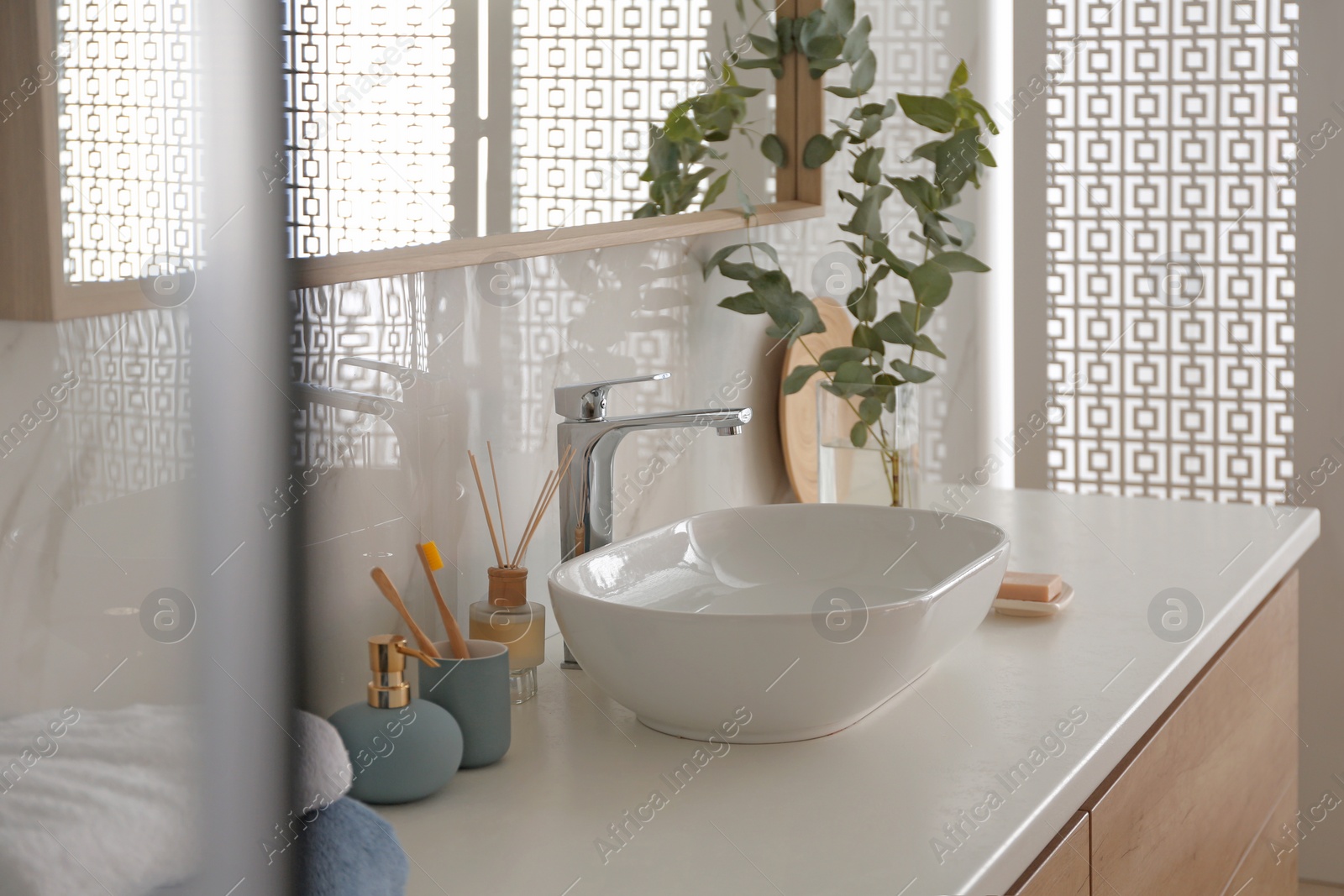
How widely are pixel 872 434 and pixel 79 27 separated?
4.13ft

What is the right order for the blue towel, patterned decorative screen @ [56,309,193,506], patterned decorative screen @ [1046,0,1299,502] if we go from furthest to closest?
patterned decorative screen @ [1046,0,1299,502]
the blue towel
patterned decorative screen @ [56,309,193,506]

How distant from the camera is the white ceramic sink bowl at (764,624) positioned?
75 cm

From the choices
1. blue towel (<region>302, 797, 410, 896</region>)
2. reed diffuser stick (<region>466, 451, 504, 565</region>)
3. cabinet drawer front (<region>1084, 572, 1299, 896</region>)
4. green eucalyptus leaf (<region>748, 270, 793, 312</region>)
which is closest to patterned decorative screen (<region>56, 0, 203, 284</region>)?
blue towel (<region>302, 797, 410, 896</region>)

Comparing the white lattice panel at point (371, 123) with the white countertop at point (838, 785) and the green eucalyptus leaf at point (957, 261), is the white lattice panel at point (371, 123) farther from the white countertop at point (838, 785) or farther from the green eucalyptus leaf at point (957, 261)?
the green eucalyptus leaf at point (957, 261)

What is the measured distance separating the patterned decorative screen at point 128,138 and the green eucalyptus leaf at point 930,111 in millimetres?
1162

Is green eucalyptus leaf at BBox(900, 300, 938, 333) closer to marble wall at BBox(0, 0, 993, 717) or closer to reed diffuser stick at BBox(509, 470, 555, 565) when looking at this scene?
marble wall at BBox(0, 0, 993, 717)

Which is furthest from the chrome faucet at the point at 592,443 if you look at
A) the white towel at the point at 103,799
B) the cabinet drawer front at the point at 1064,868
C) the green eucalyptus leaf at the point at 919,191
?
the white towel at the point at 103,799

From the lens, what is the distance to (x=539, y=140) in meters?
1.01

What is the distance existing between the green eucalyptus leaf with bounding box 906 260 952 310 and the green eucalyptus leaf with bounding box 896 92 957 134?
16 cm

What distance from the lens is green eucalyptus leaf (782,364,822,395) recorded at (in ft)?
4.66

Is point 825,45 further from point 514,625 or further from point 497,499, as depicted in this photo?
point 514,625

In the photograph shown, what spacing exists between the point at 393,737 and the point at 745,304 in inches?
29.6

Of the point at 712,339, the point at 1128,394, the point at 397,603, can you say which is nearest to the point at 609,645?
the point at 397,603

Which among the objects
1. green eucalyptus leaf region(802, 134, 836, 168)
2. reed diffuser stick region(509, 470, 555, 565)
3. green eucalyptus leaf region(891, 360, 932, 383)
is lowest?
reed diffuser stick region(509, 470, 555, 565)
